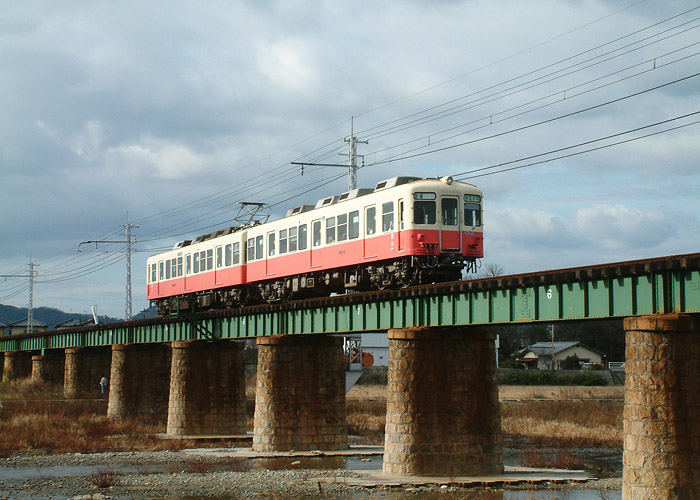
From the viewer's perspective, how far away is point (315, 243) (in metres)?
37.4

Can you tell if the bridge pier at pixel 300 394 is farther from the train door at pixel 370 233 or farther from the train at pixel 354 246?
the train door at pixel 370 233

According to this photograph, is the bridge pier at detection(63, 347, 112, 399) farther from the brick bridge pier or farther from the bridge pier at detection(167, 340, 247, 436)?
the bridge pier at detection(167, 340, 247, 436)

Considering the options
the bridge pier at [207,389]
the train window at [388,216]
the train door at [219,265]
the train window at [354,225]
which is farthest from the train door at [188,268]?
the train window at [388,216]

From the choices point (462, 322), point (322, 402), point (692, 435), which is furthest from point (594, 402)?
point (692, 435)

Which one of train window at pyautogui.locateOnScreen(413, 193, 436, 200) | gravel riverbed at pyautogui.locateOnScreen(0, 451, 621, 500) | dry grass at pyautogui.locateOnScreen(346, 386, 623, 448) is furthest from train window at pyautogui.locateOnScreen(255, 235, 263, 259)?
train window at pyautogui.locateOnScreen(413, 193, 436, 200)

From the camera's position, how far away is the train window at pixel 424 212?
3131 centimetres

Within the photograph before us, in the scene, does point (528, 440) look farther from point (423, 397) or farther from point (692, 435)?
point (692, 435)

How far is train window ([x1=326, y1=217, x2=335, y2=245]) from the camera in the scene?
3609 centimetres

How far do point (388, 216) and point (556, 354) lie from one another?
76.2m

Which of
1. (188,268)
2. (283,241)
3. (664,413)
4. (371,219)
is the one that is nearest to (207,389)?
(188,268)

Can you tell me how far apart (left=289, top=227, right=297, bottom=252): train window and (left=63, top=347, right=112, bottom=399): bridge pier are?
110ft

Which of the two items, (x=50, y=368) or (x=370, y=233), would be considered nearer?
(x=370, y=233)

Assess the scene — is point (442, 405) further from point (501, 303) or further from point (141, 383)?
point (141, 383)

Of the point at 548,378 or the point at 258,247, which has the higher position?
the point at 258,247
